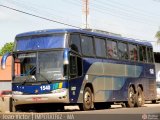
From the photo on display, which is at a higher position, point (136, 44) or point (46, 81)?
point (136, 44)

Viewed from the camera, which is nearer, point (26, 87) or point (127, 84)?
point (26, 87)

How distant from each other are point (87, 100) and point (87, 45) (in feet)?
7.43

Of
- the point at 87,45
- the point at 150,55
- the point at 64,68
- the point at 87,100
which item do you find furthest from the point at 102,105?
the point at 64,68

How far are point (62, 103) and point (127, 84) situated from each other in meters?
6.49

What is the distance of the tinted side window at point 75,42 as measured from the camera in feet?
61.7

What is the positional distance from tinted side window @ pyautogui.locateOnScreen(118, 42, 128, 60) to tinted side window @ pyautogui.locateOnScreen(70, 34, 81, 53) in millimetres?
4524

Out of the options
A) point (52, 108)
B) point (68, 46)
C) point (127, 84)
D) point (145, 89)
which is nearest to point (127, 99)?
point (127, 84)

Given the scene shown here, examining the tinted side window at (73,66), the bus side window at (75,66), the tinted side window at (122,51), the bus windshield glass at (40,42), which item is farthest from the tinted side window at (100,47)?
the bus windshield glass at (40,42)

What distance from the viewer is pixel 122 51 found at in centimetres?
2398

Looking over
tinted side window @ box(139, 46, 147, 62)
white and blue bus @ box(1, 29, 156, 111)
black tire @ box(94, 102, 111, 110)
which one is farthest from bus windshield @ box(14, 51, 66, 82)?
tinted side window @ box(139, 46, 147, 62)

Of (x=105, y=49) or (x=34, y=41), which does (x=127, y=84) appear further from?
(x=34, y=41)

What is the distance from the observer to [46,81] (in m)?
18.1

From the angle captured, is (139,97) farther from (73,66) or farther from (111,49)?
(73,66)

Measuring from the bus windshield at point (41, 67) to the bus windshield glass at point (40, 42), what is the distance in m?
0.32
